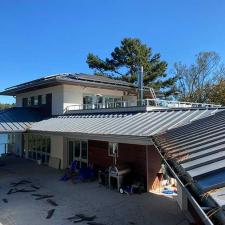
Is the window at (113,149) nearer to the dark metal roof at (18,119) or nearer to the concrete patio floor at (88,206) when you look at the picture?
the concrete patio floor at (88,206)

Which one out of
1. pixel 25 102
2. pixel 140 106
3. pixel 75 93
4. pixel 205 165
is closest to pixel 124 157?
pixel 140 106

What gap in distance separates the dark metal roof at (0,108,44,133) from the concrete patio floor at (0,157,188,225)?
170 inches

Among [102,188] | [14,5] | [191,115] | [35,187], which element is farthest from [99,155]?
[14,5]

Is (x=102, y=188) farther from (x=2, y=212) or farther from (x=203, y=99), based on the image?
(x=203, y=99)

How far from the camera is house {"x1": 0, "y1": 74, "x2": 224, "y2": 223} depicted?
11461mm

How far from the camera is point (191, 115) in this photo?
11297 millimetres

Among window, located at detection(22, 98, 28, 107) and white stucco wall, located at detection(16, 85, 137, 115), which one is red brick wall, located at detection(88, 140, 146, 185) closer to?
white stucco wall, located at detection(16, 85, 137, 115)

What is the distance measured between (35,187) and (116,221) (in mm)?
6007

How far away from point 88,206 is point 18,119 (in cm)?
1120

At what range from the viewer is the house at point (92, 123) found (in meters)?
11.5

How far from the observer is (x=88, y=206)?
10555 millimetres

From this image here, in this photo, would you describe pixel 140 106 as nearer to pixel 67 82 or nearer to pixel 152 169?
pixel 152 169

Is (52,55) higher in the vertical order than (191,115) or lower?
higher

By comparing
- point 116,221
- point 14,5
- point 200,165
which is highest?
point 14,5
